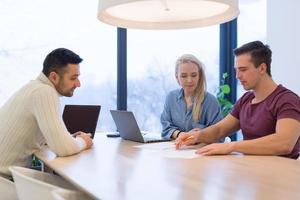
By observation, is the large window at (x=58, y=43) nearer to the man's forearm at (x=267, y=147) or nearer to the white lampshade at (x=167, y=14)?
the white lampshade at (x=167, y=14)

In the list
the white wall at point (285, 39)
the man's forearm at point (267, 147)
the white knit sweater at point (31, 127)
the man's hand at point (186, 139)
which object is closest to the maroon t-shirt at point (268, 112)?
the man's forearm at point (267, 147)

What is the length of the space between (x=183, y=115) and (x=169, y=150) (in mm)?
763

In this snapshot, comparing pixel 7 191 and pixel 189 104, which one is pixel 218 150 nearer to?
pixel 189 104

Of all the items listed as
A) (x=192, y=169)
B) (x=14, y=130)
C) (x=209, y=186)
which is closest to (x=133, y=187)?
(x=209, y=186)

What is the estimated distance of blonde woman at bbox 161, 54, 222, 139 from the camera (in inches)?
108

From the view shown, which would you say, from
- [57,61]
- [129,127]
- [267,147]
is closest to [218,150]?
[267,147]

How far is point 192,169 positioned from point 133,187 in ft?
1.20

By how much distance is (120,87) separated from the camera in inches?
175

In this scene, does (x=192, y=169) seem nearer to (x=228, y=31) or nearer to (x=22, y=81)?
(x=22, y=81)

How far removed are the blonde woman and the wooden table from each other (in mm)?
801

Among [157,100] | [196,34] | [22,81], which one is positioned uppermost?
[196,34]

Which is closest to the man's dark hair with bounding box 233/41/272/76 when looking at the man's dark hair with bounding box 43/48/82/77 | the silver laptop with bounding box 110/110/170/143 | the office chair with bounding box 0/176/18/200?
the silver laptop with bounding box 110/110/170/143

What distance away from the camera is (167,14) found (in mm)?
2006

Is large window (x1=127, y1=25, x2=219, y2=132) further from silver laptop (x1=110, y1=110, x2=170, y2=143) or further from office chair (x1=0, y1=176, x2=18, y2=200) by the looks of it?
office chair (x1=0, y1=176, x2=18, y2=200)
